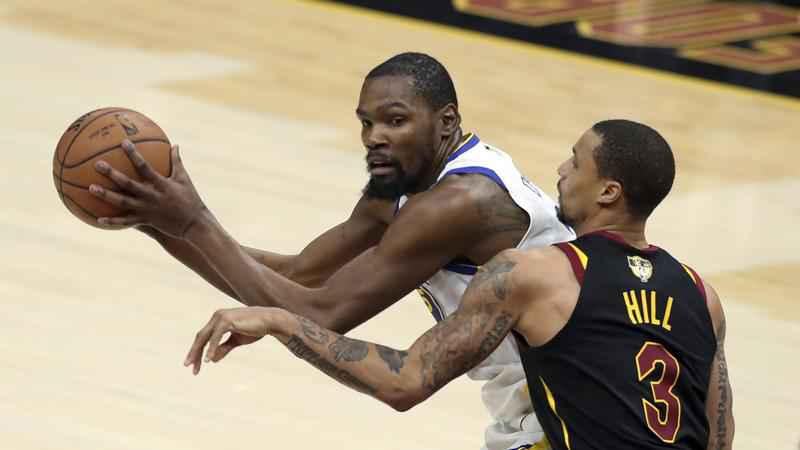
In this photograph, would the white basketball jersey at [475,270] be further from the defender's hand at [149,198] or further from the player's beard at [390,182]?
the defender's hand at [149,198]

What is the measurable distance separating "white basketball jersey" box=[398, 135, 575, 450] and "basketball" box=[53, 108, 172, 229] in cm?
77

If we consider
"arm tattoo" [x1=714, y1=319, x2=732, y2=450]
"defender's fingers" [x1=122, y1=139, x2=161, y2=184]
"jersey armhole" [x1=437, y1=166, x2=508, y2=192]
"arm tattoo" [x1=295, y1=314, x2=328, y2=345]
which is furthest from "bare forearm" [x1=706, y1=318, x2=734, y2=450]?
"defender's fingers" [x1=122, y1=139, x2=161, y2=184]

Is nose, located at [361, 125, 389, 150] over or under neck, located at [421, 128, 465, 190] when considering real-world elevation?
over

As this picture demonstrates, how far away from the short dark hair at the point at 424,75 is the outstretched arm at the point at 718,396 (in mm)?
907

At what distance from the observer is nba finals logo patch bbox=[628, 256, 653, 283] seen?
13.1ft

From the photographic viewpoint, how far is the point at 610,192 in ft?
13.3

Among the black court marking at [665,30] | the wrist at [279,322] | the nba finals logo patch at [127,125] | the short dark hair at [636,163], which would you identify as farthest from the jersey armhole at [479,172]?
the black court marking at [665,30]

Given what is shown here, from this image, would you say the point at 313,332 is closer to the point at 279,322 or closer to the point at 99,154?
the point at 279,322

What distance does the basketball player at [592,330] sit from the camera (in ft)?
12.8

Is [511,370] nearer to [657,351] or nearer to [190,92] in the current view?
[657,351]

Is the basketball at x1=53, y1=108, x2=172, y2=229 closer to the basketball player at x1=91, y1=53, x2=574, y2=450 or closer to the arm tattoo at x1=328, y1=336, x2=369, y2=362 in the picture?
the basketball player at x1=91, y1=53, x2=574, y2=450

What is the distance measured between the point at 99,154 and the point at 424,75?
35.2 inches

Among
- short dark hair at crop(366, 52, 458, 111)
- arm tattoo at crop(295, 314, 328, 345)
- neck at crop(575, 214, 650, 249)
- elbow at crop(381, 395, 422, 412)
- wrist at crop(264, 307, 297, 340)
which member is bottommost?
elbow at crop(381, 395, 422, 412)

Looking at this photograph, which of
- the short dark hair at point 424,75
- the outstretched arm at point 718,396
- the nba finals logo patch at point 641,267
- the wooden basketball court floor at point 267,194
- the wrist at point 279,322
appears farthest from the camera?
the wooden basketball court floor at point 267,194
